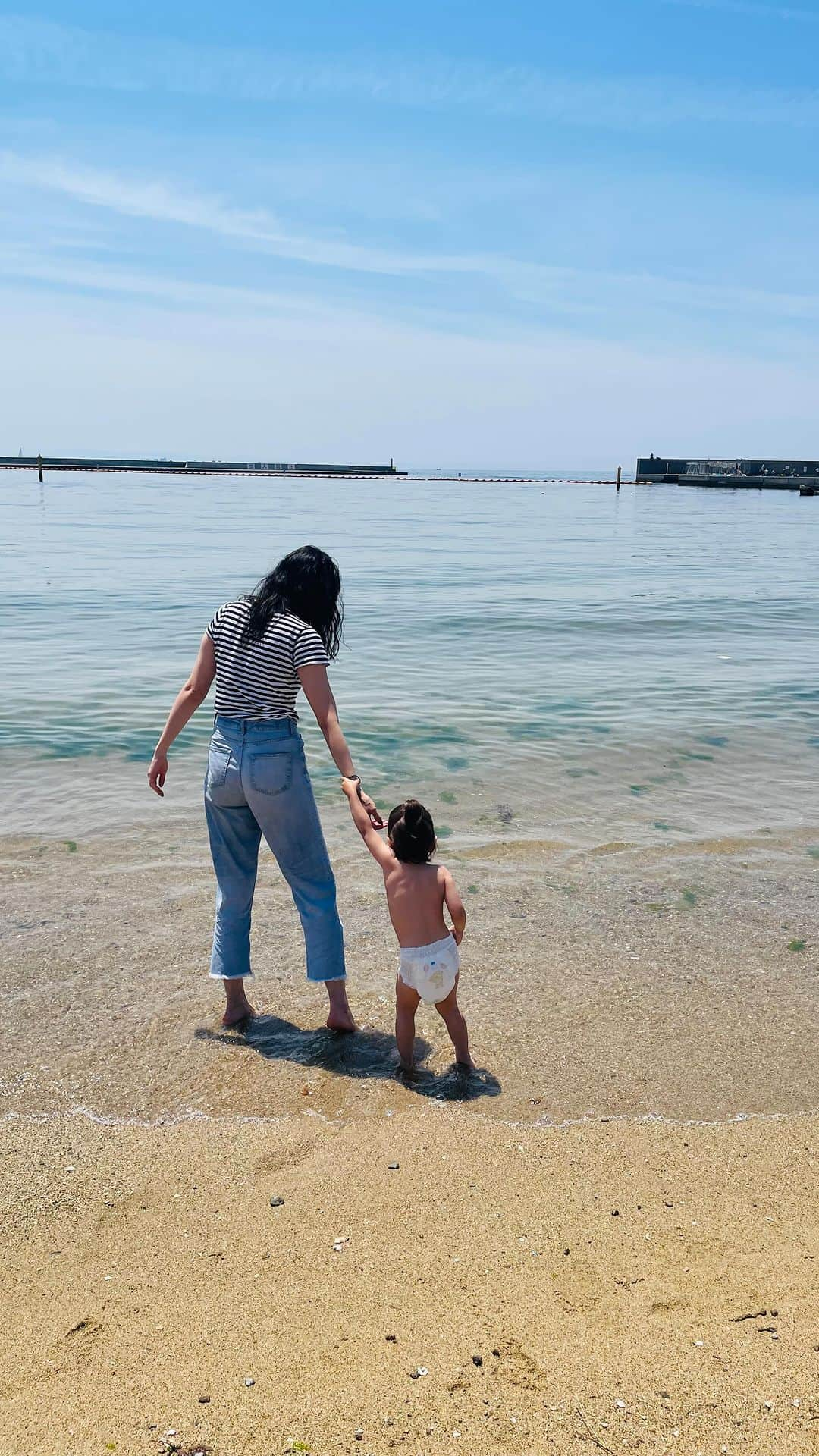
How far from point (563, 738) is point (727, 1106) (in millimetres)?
6921

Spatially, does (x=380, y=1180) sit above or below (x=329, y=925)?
below

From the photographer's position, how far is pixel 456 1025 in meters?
4.77

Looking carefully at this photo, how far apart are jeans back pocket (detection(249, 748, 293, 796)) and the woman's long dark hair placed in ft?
1.69

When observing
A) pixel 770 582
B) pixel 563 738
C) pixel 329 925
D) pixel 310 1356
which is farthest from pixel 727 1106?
pixel 770 582

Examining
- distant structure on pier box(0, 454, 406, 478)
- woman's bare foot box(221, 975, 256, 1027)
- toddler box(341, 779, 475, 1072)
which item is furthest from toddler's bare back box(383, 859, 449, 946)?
distant structure on pier box(0, 454, 406, 478)

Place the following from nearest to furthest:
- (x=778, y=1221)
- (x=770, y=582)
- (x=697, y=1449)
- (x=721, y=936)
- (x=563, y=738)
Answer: (x=697, y=1449)
(x=778, y=1221)
(x=721, y=936)
(x=563, y=738)
(x=770, y=582)

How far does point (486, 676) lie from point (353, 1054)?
10.3 metres

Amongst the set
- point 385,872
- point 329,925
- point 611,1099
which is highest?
point 385,872

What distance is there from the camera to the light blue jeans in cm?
485

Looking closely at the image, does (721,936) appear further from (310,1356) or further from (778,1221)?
(310,1356)

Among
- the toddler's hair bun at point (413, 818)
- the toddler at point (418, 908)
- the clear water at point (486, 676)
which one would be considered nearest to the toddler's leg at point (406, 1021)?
the toddler at point (418, 908)

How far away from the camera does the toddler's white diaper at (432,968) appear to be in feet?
15.4

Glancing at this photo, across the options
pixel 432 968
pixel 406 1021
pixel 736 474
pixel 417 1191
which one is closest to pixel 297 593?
pixel 432 968

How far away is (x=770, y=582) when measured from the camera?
2825 centimetres
